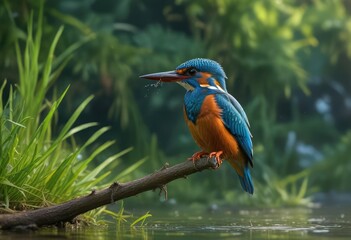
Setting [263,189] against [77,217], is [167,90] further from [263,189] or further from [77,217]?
[77,217]

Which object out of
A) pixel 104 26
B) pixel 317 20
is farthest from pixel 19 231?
pixel 317 20

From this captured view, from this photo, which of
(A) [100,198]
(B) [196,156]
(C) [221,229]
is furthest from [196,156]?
(C) [221,229]

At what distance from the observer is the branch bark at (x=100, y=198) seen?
13.3 ft

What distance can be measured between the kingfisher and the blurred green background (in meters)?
4.18

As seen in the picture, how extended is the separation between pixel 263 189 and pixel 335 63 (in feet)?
10.2

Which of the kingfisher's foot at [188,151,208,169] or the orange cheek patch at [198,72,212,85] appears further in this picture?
the orange cheek patch at [198,72,212,85]

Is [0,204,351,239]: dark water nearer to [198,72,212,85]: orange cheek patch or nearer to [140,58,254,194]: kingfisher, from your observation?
[140,58,254,194]: kingfisher

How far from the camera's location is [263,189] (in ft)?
29.3

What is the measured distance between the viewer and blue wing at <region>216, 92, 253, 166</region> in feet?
14.0

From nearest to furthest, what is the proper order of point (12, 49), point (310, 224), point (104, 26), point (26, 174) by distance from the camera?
point (26, 174) < point (310, 224) < point (12, 49) < point (104, 26)

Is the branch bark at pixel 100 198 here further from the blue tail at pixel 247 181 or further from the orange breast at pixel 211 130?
the blue tail at pixel 247 181

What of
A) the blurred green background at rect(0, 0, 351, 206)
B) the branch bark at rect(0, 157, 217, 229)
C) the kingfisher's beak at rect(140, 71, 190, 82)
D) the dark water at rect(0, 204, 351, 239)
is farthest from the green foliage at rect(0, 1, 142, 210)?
the blurred green background at rect(0, 0, 351, 206)

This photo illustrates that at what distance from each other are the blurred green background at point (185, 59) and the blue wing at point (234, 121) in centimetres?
418

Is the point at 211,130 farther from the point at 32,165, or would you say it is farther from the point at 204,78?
the point at 32,165
